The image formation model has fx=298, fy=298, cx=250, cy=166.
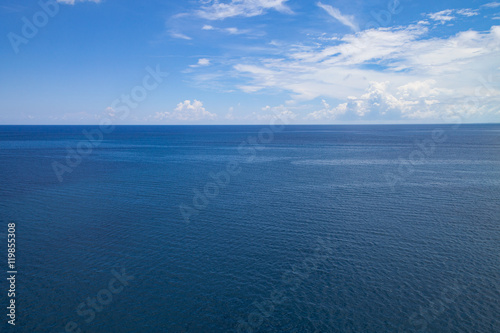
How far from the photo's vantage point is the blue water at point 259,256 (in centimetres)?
2859

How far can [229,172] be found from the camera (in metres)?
95.2

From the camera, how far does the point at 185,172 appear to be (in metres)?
95.0

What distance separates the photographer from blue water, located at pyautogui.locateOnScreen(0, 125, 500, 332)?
2859 centimetres

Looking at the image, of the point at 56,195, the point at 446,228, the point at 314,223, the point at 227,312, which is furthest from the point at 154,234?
the point at 446,228

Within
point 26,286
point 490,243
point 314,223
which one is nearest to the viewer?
point 26,286

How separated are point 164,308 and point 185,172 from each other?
2654 inches

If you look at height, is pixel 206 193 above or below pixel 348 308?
above

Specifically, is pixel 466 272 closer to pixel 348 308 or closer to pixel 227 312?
pixel 348 308

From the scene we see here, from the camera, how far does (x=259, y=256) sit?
39.5 meters

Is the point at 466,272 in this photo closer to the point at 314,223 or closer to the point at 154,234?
the point at 314,223

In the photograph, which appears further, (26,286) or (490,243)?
(490,243)

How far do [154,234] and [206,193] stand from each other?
23654 millimetres

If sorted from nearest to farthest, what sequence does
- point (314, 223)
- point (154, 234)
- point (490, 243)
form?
point (490, 243), point (154, 234), point (314, 223)

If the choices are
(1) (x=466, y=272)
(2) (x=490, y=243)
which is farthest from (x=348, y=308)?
(2) (x=490, y=243)
